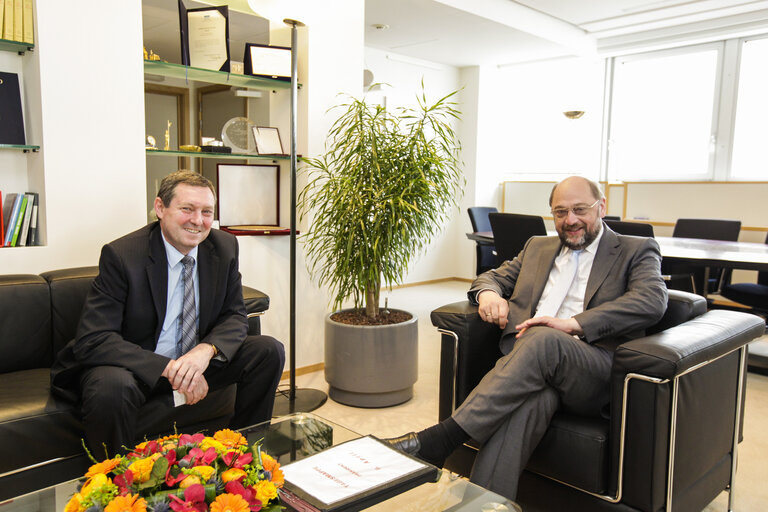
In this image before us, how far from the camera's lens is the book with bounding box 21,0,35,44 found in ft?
8.52

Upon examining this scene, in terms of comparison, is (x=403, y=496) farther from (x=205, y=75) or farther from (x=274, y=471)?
(x=205, y=75)

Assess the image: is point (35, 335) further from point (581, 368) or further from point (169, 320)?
point (581, 368)

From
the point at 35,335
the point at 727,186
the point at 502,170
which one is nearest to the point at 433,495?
the point at 35,335

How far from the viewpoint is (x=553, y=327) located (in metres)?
2.16

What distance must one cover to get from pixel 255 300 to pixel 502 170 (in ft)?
18.2

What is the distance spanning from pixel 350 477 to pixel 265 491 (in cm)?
43

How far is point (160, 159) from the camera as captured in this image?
24.2ft

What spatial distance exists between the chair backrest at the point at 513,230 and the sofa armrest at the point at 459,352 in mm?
1634

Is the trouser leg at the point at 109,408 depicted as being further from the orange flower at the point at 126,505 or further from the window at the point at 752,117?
the window at the point at 752,117

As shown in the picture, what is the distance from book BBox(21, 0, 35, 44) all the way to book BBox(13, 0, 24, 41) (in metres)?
0.01

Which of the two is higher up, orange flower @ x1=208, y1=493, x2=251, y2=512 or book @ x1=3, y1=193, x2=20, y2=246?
book @ x1=3, y1=193, x2=20, y2=246

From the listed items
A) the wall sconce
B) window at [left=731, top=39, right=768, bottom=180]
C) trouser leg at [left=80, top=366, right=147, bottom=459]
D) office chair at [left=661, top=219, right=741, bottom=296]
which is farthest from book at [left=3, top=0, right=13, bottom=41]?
window at [left=731, top=39, right=768, bottom=180]

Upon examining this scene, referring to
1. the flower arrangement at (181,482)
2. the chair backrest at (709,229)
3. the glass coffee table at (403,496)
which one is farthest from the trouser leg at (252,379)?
the chair backrest at (709,229)

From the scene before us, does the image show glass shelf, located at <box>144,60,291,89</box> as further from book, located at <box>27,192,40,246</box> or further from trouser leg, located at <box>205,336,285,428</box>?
trouser leg, located at <box>205,336,285,428</box>
